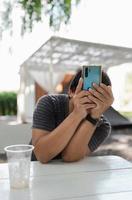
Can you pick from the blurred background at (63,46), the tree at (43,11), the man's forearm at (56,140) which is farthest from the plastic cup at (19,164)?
the tree at (43,11)

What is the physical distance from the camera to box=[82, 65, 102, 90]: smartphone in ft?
4.20

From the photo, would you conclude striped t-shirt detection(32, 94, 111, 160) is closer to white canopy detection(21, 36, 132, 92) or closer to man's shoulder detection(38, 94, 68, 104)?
man's shoulder detection(38, 94, 68, 104)

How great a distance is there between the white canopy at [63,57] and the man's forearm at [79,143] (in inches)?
232

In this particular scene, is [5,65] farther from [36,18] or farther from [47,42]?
[36,18]

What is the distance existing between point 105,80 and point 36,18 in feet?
11.8

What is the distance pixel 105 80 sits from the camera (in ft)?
4.98

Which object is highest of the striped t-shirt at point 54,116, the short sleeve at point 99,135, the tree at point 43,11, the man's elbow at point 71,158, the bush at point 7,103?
the tree at point 43,11

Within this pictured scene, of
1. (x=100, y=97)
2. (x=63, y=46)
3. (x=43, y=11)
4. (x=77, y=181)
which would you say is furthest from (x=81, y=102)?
(x=63, y=46)

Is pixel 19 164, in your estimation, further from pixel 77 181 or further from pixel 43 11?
pixel 43 11

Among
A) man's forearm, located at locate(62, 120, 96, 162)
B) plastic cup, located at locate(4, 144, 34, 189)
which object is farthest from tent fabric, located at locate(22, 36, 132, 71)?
plastic cup, located at locate(4, 144, 34, 189)

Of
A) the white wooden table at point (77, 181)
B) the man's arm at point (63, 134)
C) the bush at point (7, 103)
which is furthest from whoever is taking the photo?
the bush at point (7, 103)

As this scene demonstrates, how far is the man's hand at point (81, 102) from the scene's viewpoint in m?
1.36

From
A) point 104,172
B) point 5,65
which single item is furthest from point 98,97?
point 5,65

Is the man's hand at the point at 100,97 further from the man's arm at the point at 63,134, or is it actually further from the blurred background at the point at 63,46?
the blurred background at the point at 63,46
